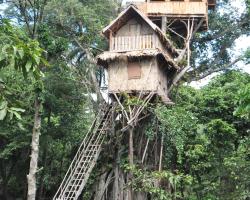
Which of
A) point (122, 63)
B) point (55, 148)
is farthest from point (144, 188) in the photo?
point (55, 148)

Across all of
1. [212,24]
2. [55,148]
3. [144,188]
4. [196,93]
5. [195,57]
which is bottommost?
[144,188]

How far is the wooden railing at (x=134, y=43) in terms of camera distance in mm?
15727

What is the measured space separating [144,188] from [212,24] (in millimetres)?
10335

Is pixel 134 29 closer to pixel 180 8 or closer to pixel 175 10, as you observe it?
pixel 175 10

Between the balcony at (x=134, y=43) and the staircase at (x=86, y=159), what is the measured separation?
214 cm

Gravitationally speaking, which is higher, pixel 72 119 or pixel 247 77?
pixel 247 77

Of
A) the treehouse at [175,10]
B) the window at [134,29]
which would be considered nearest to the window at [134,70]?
the window at [134,29]

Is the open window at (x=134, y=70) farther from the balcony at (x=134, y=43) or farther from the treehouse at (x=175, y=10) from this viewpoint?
the treehouse at (x=175, y=10)

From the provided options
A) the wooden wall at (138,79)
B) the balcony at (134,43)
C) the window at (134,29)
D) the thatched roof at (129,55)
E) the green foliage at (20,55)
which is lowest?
the green foliage at (20,55)

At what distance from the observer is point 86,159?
617 inches

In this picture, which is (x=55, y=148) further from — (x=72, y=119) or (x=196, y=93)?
(x=196, y=93)

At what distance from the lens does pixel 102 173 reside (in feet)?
54.1

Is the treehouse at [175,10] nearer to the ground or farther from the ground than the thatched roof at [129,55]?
farther from the ground

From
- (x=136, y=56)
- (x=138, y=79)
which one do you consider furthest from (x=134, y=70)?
(x=136, y=56)
